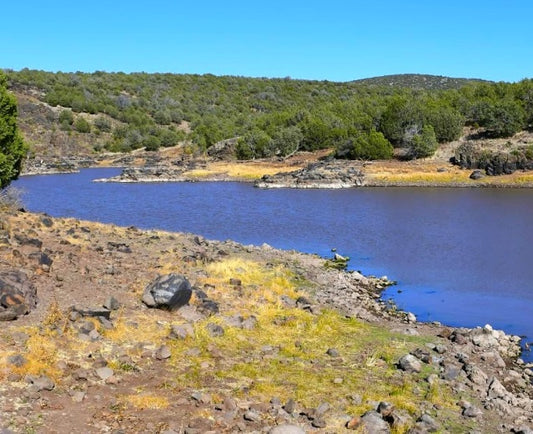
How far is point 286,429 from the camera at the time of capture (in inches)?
472

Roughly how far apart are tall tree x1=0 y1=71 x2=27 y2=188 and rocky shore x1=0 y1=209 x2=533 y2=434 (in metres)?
9.66

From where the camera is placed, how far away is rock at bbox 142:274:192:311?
740 inches

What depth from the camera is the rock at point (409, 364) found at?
15984 mm

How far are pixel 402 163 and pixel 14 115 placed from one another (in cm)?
7078

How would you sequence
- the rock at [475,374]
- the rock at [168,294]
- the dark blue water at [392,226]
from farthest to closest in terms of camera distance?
the dark blue water at [392,226] < the rock at [168,294] < the rock at [475,374]

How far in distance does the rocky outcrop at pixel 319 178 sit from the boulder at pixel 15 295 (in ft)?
230

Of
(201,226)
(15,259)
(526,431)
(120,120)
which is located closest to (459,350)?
(526,431)

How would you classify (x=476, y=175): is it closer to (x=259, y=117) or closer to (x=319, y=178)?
(x=319, y=178)

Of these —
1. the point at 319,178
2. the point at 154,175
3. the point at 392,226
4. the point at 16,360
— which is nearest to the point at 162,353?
the point at 16,360

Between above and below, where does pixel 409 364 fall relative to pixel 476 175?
below

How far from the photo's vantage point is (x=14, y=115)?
33500 millimetres

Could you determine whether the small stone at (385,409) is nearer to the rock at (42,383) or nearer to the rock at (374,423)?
the rock at (374,423)

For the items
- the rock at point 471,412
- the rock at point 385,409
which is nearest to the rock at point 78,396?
the rock at point 385,409

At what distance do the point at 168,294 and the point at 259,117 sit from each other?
139m
